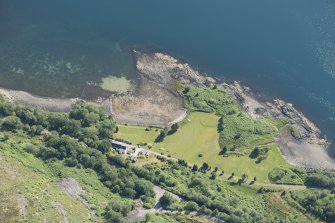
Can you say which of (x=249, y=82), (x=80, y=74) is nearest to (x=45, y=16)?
(x=80, y=74)

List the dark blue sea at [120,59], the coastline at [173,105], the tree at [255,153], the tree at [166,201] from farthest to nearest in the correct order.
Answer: the dark blue sea at [120,59]
the coastline at [173,105]
the tree at [255,153]
the tree at [166,201]

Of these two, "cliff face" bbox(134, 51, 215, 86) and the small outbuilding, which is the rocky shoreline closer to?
"cliff face" bbox(134, 51, 215, 86)

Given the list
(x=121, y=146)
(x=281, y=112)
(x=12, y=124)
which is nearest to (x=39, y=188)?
(x=12, y=124)

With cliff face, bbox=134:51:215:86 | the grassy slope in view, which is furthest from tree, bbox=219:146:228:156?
the grassy slope

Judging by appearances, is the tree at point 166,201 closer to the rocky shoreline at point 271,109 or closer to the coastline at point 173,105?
the coastline at point 173,105

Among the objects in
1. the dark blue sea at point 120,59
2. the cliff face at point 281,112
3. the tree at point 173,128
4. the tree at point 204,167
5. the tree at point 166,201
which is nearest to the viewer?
the tree at point 166,201

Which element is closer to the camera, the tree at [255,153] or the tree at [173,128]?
the tree at [255,153]

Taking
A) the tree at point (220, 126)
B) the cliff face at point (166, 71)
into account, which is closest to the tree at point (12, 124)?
the cliff face at point (166, 71)
